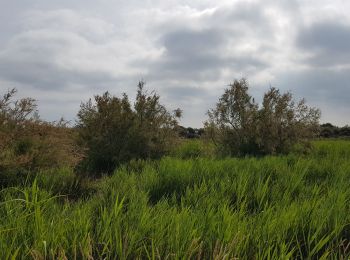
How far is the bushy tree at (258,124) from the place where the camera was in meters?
12.1

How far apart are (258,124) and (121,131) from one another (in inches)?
151

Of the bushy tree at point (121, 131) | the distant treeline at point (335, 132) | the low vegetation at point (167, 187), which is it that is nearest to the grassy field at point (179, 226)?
the low vegetation at point (167, 187)

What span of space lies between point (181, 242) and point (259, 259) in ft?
1.90

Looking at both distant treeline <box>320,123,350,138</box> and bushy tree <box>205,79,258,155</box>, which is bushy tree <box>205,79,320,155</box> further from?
distant treeline <box>320,123,350,138</box>

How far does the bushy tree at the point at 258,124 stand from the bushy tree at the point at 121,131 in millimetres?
1518

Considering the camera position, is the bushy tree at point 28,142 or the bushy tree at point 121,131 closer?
the bushy tree at point 28,142

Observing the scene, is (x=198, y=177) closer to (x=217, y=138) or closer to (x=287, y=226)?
(x=287, y=226)

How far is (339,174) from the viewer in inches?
281

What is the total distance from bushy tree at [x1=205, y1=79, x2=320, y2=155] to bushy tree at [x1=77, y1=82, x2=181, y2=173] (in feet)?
4.98

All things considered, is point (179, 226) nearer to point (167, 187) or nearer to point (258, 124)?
point (167, 187)

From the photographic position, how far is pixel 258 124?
12344mm

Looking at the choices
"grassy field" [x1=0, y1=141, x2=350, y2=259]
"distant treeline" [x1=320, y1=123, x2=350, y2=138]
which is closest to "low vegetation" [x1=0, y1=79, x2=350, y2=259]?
"grassy field" [x1=0, y1=141, x2=350, y2=259]

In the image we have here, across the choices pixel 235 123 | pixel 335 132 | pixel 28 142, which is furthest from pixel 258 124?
pixel 335 132

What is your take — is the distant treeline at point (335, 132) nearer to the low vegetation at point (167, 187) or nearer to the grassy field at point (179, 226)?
the low vegetation at point (167, 187)
